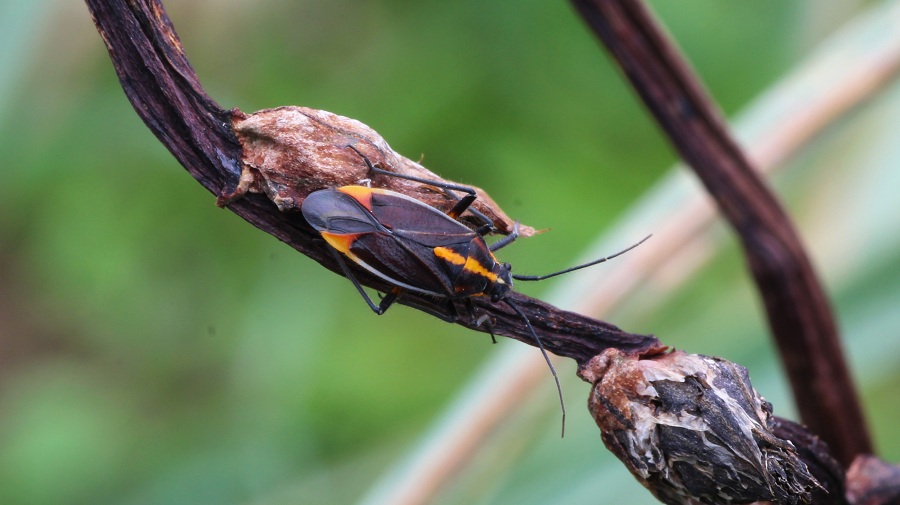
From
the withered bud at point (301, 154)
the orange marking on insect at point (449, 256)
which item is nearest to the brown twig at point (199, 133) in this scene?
the withered bud at point (301, 154)

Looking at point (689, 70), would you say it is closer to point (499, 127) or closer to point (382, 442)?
point (382, 442)

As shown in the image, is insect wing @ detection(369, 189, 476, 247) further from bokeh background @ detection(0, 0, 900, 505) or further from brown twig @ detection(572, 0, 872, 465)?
bokeh background @ detection(0, 0, 900, 505)

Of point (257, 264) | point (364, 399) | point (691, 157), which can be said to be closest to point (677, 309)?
point (691, 157)

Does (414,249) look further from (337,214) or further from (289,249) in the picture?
(289,249)

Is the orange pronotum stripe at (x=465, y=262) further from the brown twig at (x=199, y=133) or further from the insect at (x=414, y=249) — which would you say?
the brown twig at (x=199, y=133)

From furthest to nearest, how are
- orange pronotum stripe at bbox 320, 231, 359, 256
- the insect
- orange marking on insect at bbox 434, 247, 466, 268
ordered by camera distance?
orange marking on insect at bbox 434, 247, 466, 268, the insect, orange pronotum stripe at bbox 320, 231, 359, 256

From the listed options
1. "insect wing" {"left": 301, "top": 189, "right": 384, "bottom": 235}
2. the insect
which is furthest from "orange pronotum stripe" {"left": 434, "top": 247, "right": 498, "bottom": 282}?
"insect wing" {"left": 301, "top": 189, "right": 384, "bottom": 235}
